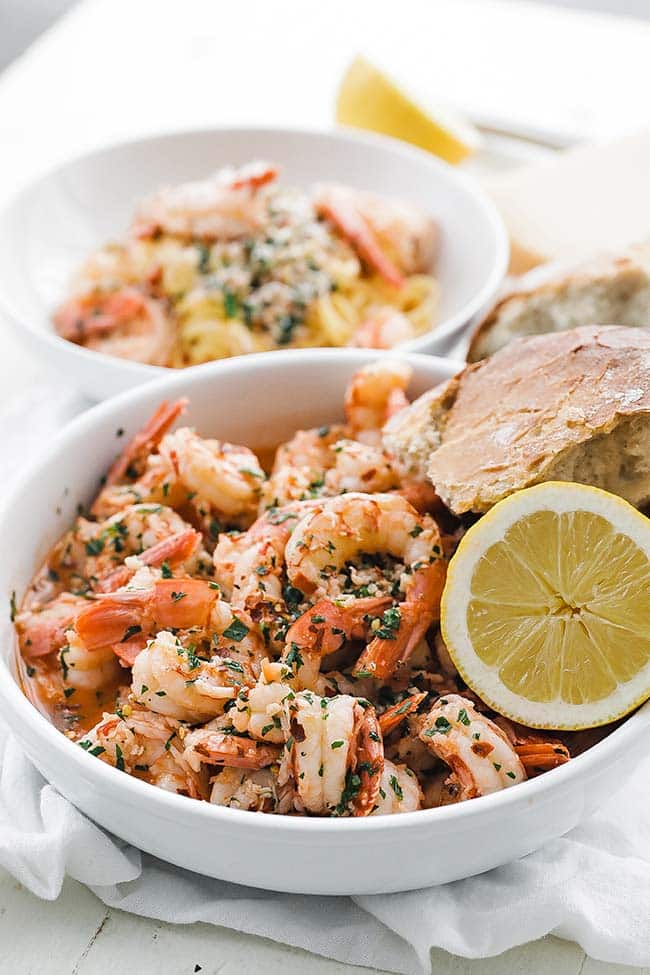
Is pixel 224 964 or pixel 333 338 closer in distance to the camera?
pixel 224 964

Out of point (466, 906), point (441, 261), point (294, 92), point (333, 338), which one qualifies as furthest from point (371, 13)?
point (466, 906)

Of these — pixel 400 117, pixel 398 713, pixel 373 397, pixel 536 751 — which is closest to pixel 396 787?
pixel 398 713

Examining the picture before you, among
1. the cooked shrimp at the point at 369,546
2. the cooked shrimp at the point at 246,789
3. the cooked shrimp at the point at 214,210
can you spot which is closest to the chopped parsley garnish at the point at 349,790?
the cooked shrimp at the point at 246,789

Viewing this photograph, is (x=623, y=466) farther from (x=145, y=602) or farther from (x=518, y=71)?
(x=518, y=71)

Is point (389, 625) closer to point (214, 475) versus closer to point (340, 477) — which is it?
point (340, 477)

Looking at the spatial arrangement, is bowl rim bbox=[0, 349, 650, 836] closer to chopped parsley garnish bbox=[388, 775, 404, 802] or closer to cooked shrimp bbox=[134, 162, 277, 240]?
chopped parsley garnish bbox=[388, 775, 404, 802]

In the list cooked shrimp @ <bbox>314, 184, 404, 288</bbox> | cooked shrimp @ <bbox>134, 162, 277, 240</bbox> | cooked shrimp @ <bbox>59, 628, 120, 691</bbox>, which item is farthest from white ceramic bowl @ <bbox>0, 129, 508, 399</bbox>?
cooked shrimp @ <bbox>59, 628, 120, 691</bbox>
